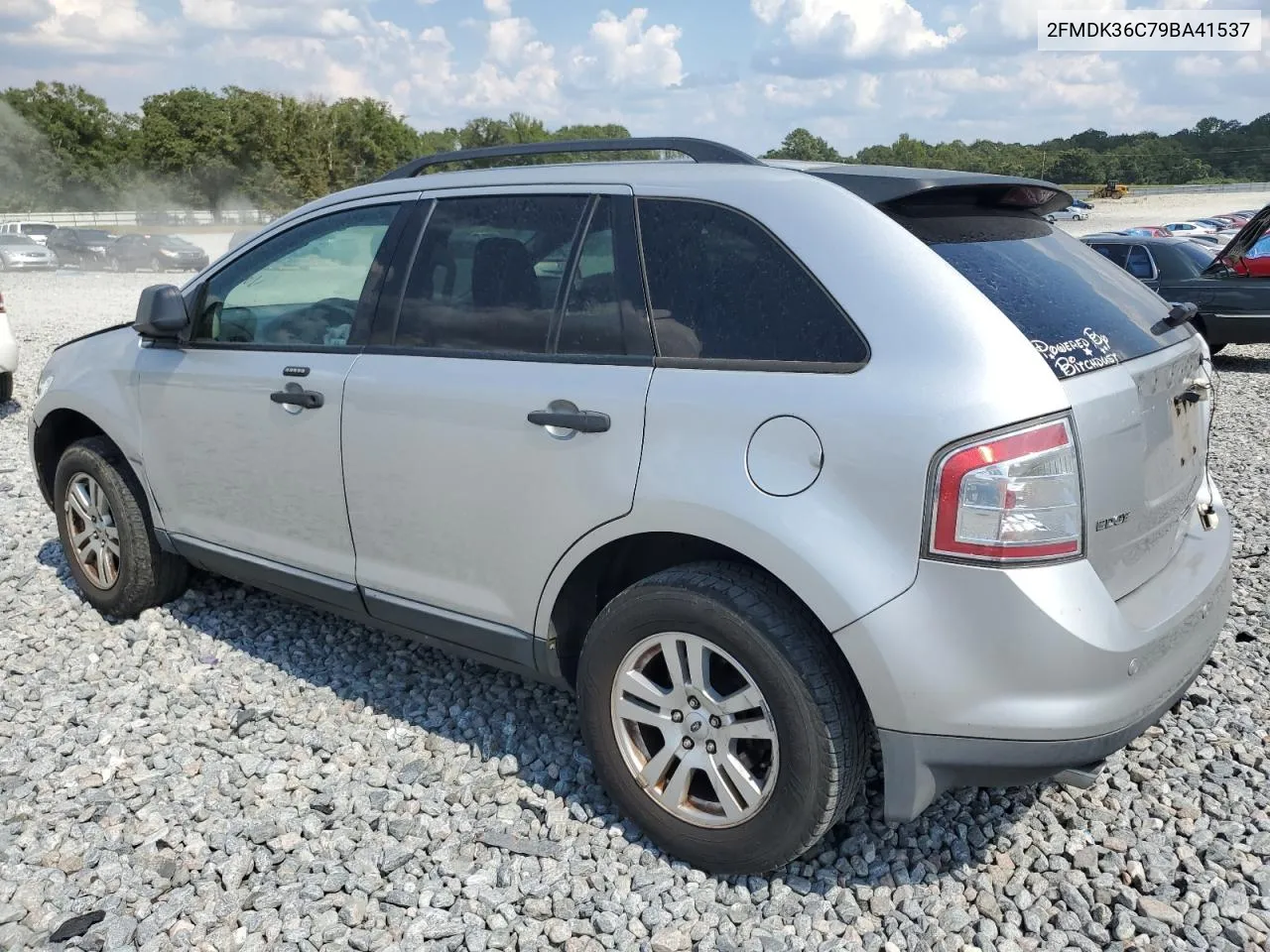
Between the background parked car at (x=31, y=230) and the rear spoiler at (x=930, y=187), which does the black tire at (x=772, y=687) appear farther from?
the background parked car at (x=31, y=230)

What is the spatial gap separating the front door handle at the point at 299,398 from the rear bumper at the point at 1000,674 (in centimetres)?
195

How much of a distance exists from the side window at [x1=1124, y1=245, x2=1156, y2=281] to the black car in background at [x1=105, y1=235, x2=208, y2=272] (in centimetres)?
2908

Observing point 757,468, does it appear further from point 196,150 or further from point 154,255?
point 196,150

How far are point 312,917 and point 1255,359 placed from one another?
13.7m

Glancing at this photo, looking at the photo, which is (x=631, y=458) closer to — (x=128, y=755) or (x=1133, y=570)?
(x=1133, y=570)

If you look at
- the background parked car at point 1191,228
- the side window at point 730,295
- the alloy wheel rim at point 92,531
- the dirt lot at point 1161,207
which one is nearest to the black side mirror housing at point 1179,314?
the side window at point 730,295

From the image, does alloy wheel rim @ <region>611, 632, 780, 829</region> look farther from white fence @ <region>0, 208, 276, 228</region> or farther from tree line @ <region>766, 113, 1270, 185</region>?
tree line @ <region>766, 113, 1270, 185</region>

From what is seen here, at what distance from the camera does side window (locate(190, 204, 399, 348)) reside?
145 inches

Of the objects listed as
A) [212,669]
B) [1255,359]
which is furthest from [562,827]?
[1255,359]

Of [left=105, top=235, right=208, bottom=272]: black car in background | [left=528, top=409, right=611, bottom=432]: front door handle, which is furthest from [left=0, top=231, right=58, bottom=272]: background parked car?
[left=528, top=409, right=611, bottom=432]: front door handle

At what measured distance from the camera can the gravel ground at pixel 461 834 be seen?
8.99 ft

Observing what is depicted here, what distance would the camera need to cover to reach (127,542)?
4496 millimetres

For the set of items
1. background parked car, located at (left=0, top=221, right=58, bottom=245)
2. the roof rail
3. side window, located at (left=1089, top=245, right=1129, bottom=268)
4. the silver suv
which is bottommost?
background parked car, located at (left=0, top=221, right=58, bottom=245)

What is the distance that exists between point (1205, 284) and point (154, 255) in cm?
3164
